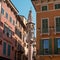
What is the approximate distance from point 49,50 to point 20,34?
1654cm

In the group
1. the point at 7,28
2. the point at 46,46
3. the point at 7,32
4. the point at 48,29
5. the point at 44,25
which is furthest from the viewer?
the point at 7,28

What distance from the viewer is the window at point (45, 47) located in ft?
109

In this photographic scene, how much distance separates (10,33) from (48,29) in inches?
332

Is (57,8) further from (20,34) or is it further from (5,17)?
(20,34)

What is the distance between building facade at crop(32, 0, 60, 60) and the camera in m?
32.9

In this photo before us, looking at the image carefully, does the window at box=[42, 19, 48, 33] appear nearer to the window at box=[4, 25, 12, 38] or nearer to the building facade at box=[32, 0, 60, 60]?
the building facade at box=[32, 0, 60, 60]

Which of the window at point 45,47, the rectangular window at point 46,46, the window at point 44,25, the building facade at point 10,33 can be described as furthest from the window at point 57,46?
the building facade at point 10,33

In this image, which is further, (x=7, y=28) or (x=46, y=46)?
(x=7, y=28)

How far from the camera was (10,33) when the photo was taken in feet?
130

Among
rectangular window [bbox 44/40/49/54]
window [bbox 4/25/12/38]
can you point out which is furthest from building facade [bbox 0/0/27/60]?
rectangular window [bbox 44/40/49/54]

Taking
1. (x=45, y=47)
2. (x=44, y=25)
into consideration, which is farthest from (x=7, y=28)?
(x=45, y=47)

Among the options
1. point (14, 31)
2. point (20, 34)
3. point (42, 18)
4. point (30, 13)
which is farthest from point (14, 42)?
point (30, 13)

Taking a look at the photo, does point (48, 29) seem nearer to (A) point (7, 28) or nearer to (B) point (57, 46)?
(B) point (57, 46)

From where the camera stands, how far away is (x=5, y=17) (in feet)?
121
